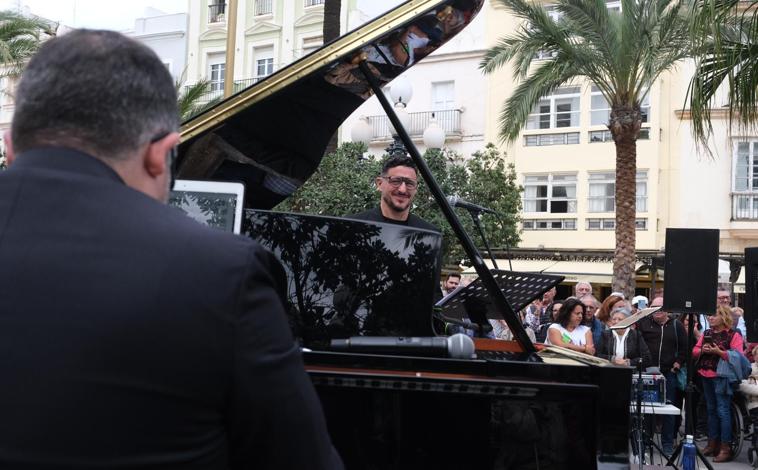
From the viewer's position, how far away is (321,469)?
4.42 ft

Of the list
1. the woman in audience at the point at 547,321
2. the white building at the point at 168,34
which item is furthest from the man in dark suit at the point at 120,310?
the white building at the point at 168,34

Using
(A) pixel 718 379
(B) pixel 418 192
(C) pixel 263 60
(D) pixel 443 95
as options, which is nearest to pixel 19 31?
(B) pixel 418 192

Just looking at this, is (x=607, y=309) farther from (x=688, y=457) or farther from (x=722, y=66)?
(x=688, y=457)

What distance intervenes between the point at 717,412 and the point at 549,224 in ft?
58.7

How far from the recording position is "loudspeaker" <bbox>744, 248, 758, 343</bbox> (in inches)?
291

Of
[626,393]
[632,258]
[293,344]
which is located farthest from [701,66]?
[632,258]

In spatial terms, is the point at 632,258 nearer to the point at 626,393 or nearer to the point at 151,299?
the point at 626,393

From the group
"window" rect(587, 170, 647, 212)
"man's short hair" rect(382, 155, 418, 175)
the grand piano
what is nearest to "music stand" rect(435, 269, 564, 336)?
the grand piano

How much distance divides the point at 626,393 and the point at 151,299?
2454 millimetres

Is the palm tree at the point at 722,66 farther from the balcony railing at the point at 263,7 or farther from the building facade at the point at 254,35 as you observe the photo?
the balcony railing at the point at 263,7

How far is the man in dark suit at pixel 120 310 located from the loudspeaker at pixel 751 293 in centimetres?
690

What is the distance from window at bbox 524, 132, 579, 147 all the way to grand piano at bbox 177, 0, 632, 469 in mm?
24151

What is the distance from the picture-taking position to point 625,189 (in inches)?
739

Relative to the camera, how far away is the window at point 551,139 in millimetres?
27875
